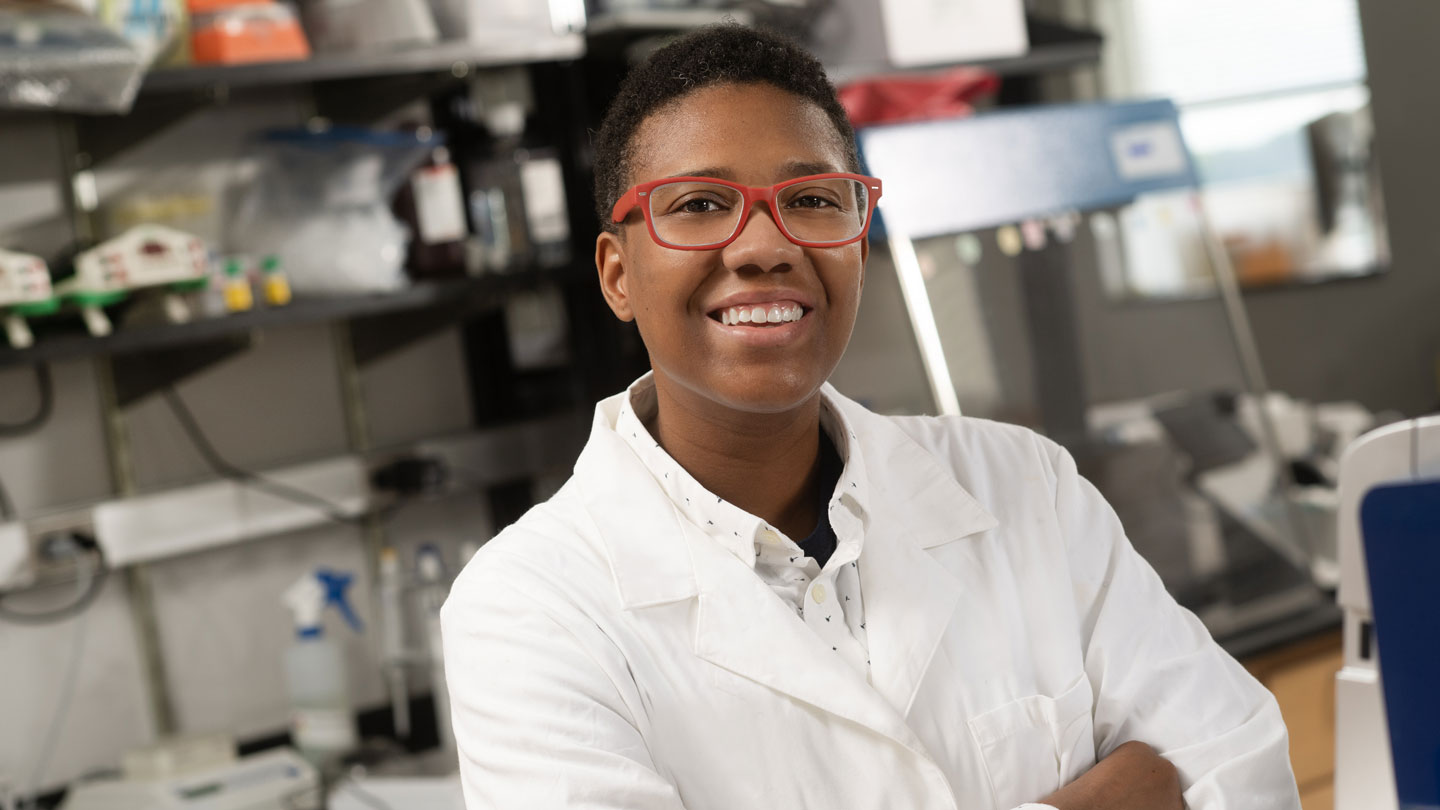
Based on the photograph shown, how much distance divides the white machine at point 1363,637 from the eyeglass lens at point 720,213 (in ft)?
1.86

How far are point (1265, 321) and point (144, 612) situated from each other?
9.04 ft

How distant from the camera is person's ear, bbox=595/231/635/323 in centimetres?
113

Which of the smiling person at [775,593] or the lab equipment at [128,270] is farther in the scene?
the lab equipment at [128,270]

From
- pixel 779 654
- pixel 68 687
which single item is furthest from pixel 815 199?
pixel 68 687

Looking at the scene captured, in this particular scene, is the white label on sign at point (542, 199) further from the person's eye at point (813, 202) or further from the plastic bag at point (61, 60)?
the person's eye at point (813, 202)

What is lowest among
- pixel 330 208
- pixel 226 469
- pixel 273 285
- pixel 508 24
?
pixel 226 469

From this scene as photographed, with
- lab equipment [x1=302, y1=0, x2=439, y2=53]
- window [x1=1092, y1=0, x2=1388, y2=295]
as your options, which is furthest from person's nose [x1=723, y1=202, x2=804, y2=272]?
window [x1=1092, y1=0, x2=1388, y2=295]

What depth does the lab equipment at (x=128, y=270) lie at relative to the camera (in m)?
1.87

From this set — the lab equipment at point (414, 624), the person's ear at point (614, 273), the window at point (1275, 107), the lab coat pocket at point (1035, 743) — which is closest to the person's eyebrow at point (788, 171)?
the person's ear at point (614, 273)

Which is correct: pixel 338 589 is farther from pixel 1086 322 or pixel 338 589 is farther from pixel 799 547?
pixel 1086 322

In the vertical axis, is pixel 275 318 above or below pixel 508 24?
below

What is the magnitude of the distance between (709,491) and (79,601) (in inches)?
56.1

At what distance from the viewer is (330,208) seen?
2.12 m

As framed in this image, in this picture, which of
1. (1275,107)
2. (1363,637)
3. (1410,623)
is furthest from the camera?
(1275,107)
